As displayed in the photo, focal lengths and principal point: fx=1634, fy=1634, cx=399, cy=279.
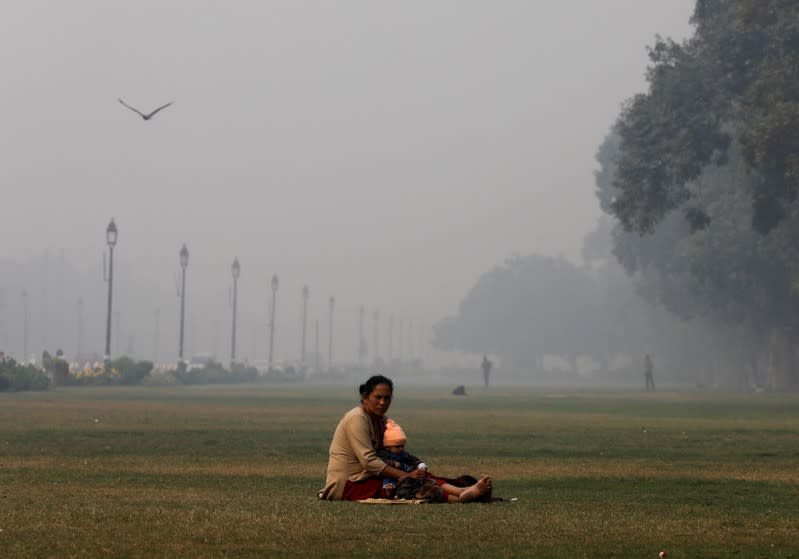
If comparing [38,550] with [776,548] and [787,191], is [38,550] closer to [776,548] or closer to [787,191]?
[776,548]

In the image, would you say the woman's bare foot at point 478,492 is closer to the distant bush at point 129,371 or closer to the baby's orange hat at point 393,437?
the baby's orange hat at point 393,437

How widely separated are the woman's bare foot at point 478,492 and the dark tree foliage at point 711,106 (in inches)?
1366

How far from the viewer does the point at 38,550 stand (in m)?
11.0

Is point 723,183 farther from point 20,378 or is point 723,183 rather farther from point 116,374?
point 20,378

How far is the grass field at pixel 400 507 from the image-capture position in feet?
38.3

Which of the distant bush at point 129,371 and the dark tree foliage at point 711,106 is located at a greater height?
the dark tree foliage at point 711,106

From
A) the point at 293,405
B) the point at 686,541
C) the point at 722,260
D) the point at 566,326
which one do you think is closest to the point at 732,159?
the point at 722,260

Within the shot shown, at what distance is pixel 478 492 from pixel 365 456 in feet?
3.48

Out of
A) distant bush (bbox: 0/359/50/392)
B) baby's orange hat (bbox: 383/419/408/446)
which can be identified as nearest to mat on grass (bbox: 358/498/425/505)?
baby's orange hat (bbox: 383/419/408/446)

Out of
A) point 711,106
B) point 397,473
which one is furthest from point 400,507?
point 711,106

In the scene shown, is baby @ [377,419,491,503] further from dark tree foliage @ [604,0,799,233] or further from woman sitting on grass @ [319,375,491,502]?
dark tree foliage @ [604,0,799,233]

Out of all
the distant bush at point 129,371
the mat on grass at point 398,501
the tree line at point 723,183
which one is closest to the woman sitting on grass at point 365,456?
the mat on grass at point 398,501

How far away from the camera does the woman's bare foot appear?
573 inches

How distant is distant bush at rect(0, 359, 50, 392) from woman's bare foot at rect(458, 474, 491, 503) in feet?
142
